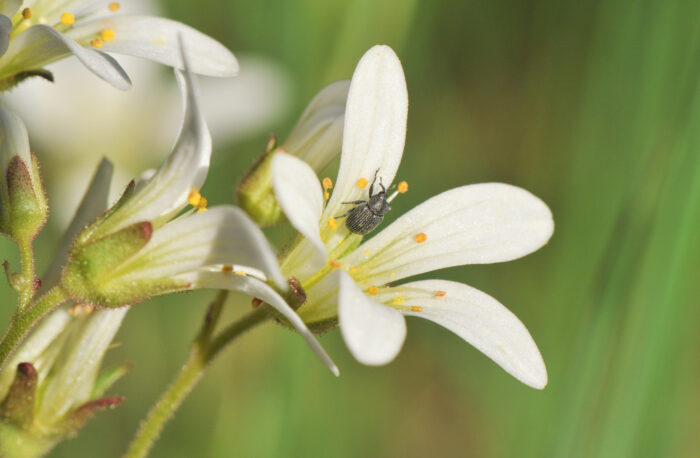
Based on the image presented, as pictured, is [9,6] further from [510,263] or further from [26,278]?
[510,263]

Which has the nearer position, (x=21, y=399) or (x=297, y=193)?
(x=297, y=193)

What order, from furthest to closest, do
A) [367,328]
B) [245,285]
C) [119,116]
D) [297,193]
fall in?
[119,116] → [245,285] → [297,193] → [367,328]

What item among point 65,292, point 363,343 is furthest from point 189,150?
point 363,343

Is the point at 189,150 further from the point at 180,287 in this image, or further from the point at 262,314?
the point at 262,314

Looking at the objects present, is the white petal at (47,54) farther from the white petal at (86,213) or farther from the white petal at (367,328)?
the white petal at (367,328)

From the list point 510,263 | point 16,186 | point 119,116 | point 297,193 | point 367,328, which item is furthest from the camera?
point 510,263

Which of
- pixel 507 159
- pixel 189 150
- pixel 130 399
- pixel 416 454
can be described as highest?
pixel 189 150

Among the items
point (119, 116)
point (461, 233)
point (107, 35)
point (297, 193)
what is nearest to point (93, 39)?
point (107, 35)
